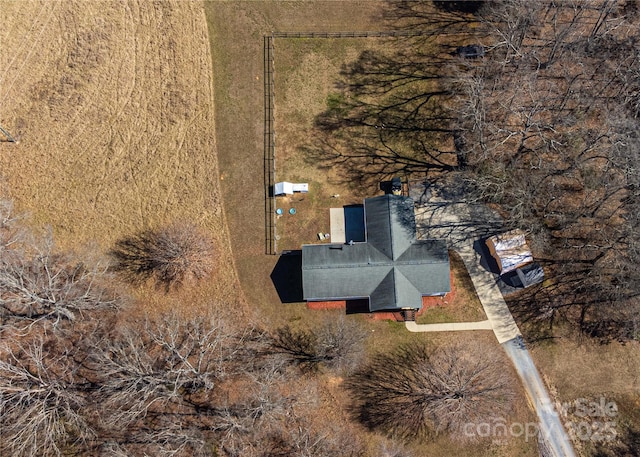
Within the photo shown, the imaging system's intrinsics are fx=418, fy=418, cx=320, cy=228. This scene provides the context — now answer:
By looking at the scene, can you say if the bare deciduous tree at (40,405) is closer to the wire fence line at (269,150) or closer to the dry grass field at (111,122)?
the dry grass field at (111,122)

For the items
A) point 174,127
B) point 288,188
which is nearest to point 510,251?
point 288,188

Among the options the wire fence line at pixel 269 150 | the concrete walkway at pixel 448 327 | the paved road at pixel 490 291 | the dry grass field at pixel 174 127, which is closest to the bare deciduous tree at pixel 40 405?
the dry grass field at pixel 174 127

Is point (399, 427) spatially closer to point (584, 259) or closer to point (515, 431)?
point (515, 431)

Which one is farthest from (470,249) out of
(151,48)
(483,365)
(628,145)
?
(151,48)

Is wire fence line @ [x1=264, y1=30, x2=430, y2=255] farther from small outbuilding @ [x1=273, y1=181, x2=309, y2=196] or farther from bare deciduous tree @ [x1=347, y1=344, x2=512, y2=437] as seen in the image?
bare deciduous tree @ [x1=347, y1=344, x2=512, y2=437]

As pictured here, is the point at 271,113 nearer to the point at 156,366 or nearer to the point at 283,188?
the point at 283,188

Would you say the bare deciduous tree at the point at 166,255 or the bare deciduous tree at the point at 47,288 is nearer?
the bare deciduous tree at the point at 47,288
